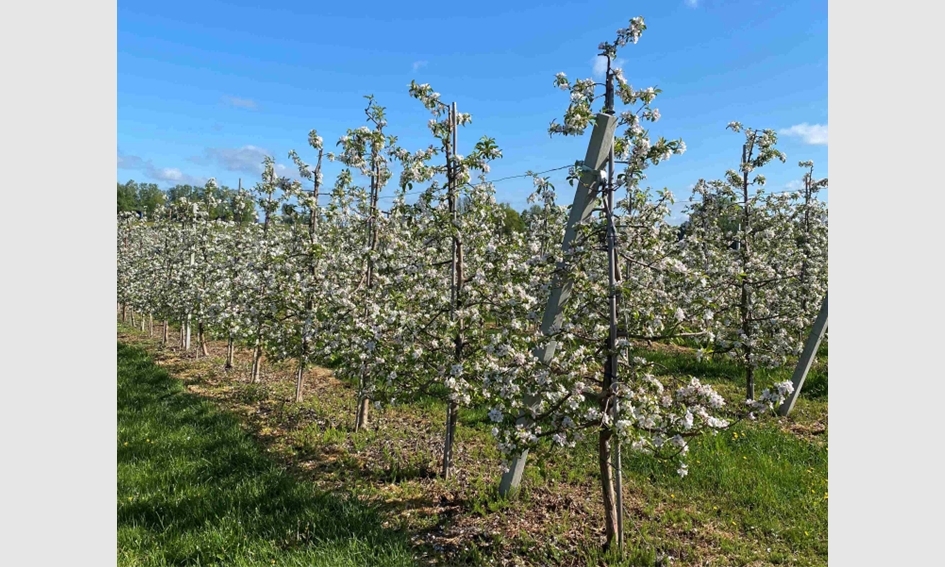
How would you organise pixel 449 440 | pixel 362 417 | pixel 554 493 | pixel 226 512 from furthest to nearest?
pixel 362 417 → pixel 449 440 → pixel 554 493 → pixel 226 512

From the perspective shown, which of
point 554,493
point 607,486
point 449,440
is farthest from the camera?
point 449,440

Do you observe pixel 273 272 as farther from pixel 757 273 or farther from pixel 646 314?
pixel 757 273

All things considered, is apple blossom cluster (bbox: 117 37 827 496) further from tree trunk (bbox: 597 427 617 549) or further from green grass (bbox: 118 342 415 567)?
green grass (bbox: 118 342 415 567)

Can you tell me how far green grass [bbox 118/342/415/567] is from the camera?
427 centimetres

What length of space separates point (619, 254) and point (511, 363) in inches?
50.7

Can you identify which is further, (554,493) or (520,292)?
(554,493)

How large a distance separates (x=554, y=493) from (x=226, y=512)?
3.45 meters

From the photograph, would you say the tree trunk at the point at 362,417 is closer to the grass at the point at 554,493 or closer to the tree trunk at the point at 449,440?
the grass at the point at 554,493

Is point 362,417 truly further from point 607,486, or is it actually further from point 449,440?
point 607,486

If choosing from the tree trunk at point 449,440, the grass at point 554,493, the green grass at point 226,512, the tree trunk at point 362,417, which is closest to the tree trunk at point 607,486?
the grass at point 554,493

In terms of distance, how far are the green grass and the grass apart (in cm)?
8

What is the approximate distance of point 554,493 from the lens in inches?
225

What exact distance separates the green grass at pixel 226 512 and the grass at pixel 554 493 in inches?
Result: 3.2

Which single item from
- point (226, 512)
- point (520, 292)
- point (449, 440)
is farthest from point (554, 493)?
point (226, 512)
